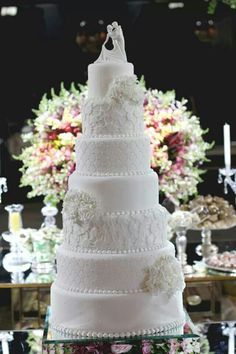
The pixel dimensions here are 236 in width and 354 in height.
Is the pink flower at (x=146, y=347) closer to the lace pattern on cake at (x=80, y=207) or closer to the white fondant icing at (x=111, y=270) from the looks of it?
the white fondant icing at (x=111, y=270)

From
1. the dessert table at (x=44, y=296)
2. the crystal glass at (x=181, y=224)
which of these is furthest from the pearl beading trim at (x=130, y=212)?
the crystal glass at (x=181, y=224)

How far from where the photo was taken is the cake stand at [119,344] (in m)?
2.80

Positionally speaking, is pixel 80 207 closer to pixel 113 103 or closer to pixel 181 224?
pixel 113 103

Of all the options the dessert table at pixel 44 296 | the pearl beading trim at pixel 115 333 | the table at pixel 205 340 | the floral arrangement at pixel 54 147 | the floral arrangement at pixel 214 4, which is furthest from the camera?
the floral arrangement at pixel 214 4

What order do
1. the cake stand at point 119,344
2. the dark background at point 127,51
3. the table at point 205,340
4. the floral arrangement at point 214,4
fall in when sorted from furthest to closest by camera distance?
the dark background at point 127,51 → the floral arrangement at point 214,4 → the table at point 205,340 → the cake stand at point 119,344

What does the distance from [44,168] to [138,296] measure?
185cm

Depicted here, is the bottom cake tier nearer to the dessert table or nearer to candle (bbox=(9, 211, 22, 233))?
the dessert table

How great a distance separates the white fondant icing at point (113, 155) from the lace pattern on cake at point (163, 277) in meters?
0.35

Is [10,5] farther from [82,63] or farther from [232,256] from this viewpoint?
[232,256]

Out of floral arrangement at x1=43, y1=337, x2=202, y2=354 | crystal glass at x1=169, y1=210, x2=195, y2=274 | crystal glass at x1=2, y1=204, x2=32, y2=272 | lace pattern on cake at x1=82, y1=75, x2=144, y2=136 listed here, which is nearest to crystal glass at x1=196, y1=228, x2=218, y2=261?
crystal glass at x1=169, y1=210, x2=195, y2=274

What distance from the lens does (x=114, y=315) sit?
2.94m

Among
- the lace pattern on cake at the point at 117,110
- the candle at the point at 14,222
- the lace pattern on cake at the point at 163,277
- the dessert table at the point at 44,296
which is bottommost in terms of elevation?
the dessert table at the point at 44,296

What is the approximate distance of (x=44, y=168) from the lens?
15.3ft

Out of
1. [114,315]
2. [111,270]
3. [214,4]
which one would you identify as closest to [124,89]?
[111,270]
